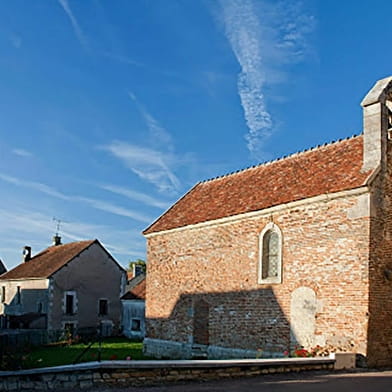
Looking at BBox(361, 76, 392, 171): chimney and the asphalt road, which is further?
BBox(361, 76, 392, 171): chimney

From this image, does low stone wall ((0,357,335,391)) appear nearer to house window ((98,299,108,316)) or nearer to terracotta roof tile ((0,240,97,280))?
terracotta roof tile ((0,240,97,280))

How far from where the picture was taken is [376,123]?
51.0 ft

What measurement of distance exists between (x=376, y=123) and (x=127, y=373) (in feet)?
34.0

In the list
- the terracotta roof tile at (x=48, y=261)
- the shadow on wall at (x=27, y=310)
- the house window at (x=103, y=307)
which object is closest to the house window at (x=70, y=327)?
the shadow on wall at (x=27, y=310)

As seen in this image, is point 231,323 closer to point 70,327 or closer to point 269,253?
point 269,253

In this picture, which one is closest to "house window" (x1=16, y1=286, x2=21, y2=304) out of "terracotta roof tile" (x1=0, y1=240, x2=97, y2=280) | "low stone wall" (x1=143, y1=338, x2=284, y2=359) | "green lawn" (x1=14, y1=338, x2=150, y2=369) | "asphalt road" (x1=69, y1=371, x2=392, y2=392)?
"terracotta roof tile" (x1=0, y1=240, x2=97, y2=280)

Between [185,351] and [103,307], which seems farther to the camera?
[103,307]

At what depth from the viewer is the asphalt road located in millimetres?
9827

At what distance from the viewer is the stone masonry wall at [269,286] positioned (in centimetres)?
1473

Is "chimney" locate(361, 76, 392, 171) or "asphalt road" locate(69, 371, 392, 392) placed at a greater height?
"chimney" locate(361, 76, 392, 171)

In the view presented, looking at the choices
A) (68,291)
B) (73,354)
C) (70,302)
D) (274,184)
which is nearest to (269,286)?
(274,184)

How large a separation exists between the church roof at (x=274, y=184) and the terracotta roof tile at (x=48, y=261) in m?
13.1

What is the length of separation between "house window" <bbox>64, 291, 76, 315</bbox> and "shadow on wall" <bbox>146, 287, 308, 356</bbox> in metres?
13.2

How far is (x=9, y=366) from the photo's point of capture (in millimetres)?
15430
